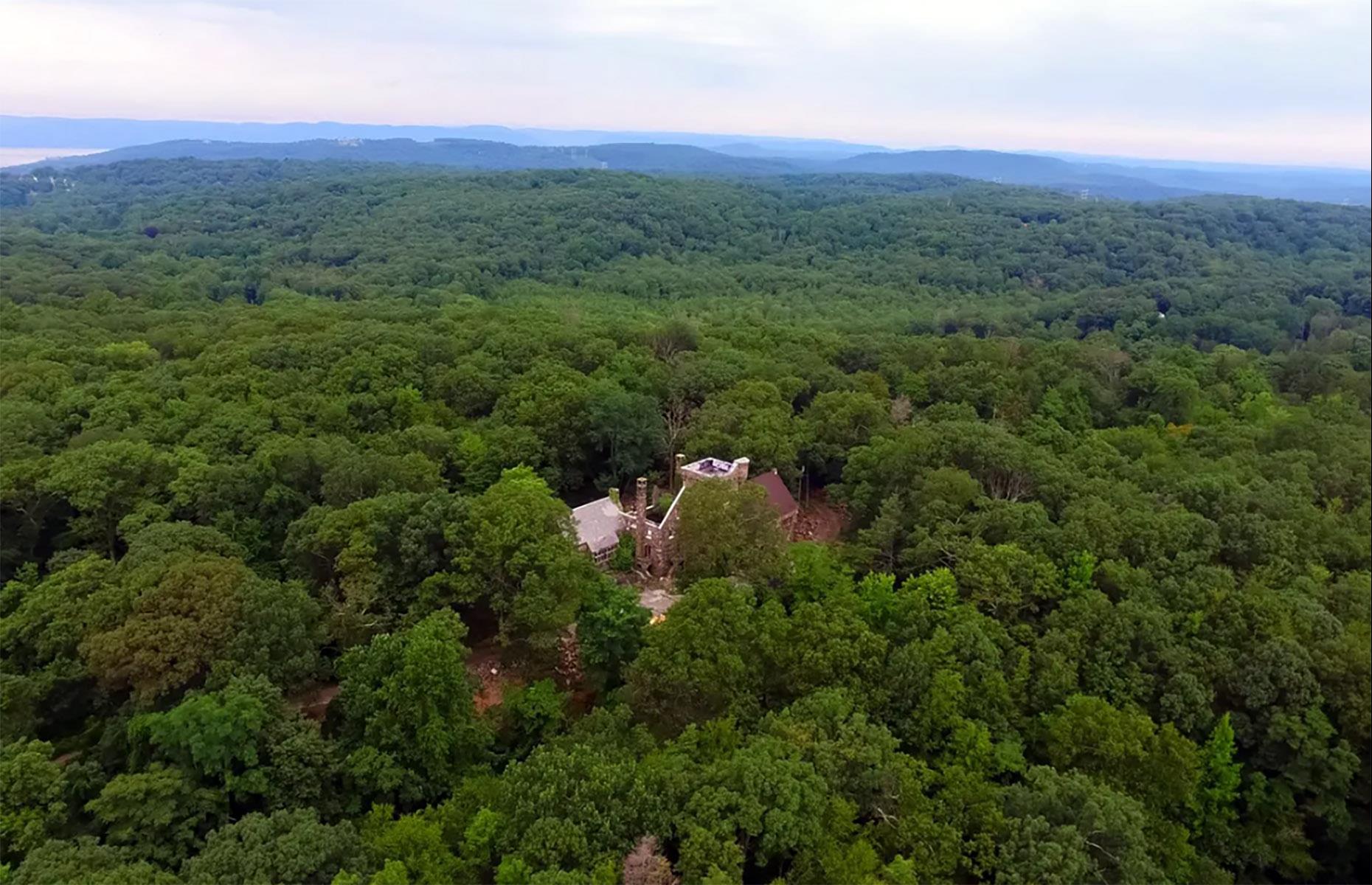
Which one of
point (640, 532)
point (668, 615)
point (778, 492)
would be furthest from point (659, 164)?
point (668, 615)

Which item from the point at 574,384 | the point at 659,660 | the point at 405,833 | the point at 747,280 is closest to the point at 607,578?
the point at 659,660

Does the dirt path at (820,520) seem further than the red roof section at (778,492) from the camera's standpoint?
Yes

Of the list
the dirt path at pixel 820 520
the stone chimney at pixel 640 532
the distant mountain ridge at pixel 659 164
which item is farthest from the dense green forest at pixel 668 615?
the distant mountain ridge at pixel 659 164

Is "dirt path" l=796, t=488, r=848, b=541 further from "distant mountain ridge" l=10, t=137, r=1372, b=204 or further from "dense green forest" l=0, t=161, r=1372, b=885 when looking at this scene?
"distant mountain ridge" l=10, t=137, r=1372, b=204

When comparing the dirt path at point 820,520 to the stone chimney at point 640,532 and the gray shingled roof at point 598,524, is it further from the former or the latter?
the gray shingled roof at point 598,524

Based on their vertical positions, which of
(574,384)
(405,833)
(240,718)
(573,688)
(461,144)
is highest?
(461,144)

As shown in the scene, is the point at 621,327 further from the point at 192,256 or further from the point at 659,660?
the point at 192,256

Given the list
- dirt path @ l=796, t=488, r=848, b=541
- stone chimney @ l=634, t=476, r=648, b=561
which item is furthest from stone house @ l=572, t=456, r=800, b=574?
dirt path @ l=796, t=488, r=848, b=541
